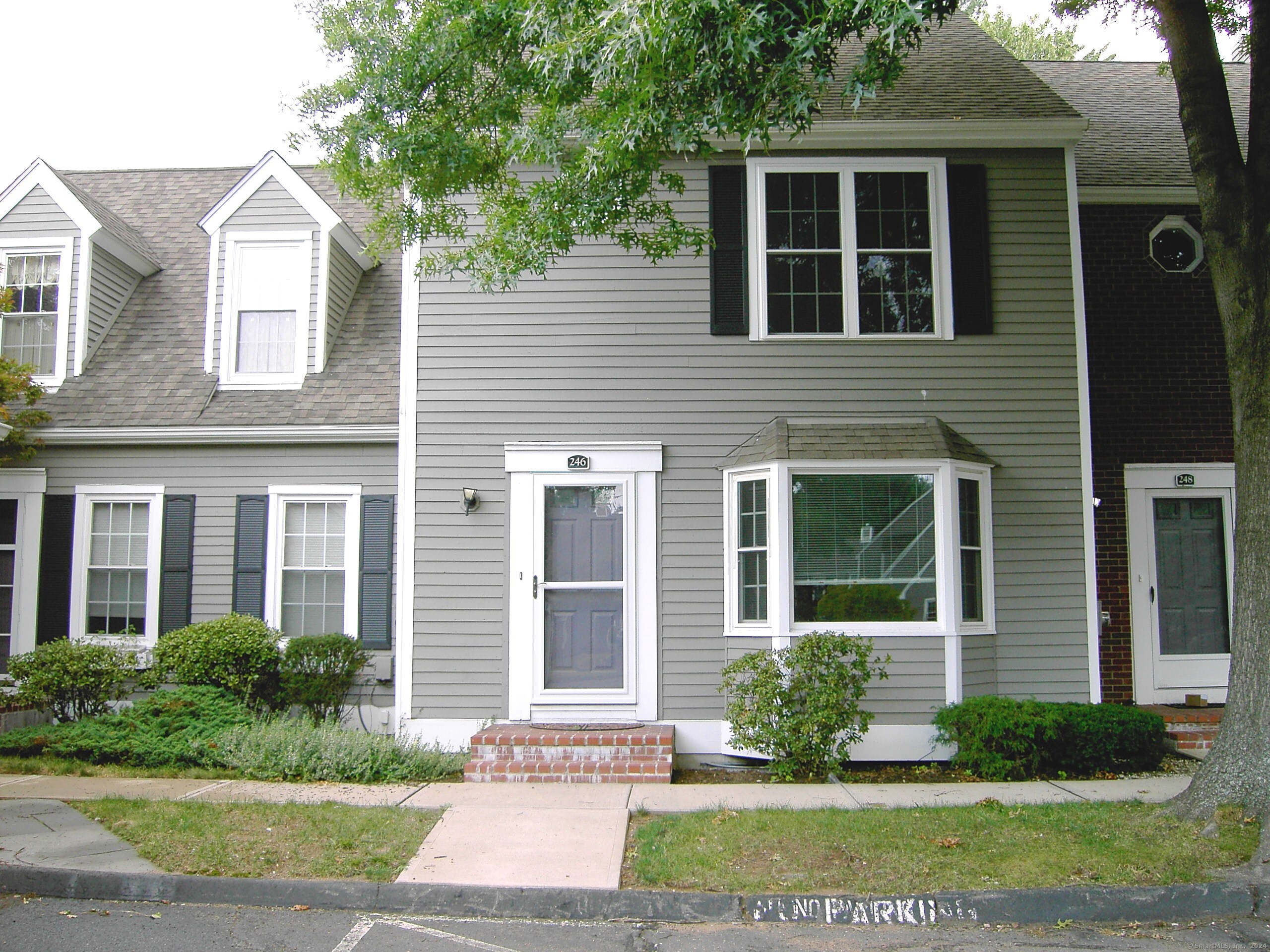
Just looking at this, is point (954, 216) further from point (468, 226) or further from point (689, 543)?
point (468, 226)

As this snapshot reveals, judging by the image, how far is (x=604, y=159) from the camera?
20.8 ft

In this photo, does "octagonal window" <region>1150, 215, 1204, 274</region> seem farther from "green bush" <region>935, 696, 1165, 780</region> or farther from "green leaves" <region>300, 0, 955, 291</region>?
"green bush" <region>935, 696, 1165, 780</region>

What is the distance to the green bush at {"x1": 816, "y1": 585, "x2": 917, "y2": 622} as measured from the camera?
838cm

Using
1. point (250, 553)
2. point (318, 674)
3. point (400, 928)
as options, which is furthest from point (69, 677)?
point (400, 928)

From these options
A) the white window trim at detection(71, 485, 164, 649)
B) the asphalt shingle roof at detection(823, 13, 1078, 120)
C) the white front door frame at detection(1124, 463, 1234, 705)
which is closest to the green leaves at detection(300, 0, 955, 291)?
the asphalt shingle roof at detection(823, 13, 1078, 120)

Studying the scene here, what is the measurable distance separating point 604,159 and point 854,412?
3725 millimetres

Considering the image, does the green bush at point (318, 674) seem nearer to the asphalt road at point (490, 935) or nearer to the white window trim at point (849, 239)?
the asphalt road at point (490, 935)

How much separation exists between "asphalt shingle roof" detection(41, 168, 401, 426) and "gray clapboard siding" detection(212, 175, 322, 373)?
0.37 m

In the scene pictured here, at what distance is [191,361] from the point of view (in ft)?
35.8

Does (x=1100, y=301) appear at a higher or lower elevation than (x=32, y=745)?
higher

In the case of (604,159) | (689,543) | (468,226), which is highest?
(468,226)

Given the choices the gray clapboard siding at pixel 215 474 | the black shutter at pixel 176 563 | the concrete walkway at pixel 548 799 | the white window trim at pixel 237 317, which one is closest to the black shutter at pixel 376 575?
the gray clapboard siding at pixel 215 474

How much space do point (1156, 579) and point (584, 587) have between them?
594 centimetres

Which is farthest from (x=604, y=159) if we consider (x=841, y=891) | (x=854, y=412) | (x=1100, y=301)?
(x=1100, y=301)
